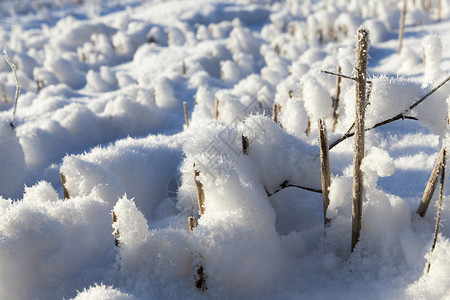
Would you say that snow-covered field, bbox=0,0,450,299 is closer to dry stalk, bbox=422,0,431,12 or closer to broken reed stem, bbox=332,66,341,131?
broken reed stem, bbox=332,66,341,131

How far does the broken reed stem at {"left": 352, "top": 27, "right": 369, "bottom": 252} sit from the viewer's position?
0.91 meters

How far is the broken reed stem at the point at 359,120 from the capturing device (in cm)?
91

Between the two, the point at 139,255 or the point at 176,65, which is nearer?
the point at 139,255

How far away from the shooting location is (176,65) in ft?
14.0

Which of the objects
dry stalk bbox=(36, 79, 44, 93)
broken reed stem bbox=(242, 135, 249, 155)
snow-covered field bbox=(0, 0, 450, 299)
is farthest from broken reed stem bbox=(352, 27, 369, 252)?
dry stalk bbox=(36, 79, 44, 93)

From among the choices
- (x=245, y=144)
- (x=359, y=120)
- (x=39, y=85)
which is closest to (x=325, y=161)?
(x=359, y=120)

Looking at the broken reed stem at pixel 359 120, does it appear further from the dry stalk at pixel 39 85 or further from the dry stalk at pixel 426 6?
the dry stalk at pixel 426 6

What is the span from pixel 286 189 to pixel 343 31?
438 cm

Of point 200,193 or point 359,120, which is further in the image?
point 200,193

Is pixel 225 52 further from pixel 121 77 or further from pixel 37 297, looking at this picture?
pixel 37 297

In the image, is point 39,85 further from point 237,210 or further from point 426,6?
point 426,6

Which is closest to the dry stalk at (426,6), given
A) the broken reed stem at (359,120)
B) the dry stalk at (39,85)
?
the dry stalk at (39,85)

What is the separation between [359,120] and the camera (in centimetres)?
98

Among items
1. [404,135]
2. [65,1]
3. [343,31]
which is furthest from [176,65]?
[65,1]
